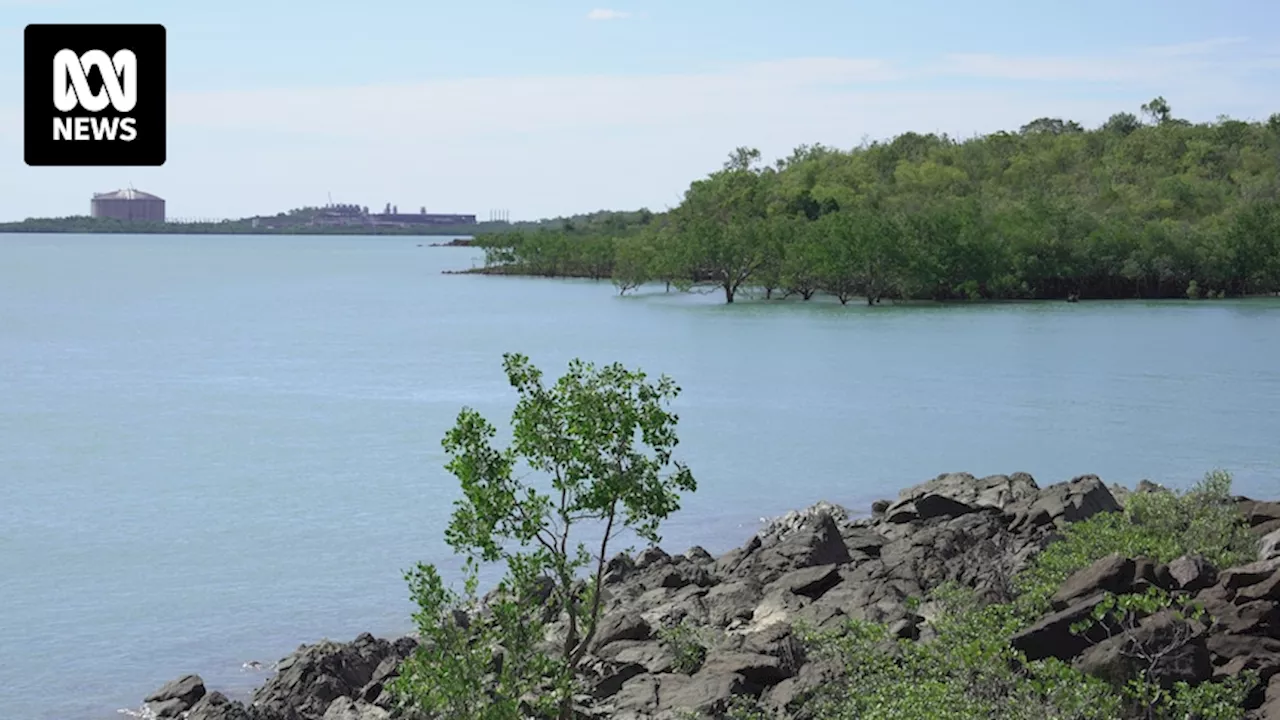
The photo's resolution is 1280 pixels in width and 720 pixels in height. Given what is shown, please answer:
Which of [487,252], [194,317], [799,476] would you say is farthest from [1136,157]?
[799,476]

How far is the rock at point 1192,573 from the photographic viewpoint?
50.8ft

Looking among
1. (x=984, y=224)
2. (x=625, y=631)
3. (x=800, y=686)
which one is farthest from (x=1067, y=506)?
(x=984, y=224)

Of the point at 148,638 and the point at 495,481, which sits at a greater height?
the point at 495,481

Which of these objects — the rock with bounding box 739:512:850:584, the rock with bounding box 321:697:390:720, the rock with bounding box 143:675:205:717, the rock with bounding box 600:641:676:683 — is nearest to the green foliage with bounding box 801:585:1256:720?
the rock with bounding box 600:641:676:683

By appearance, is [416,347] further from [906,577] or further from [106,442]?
[906,577]

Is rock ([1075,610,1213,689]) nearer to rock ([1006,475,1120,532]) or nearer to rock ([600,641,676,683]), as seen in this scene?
rock ([600,641,676,683])

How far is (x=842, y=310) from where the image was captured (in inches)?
3162

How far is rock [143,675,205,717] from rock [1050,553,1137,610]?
8.76m

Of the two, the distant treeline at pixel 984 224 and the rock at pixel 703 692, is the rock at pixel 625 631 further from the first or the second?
the distant treeline at pixel 984 224

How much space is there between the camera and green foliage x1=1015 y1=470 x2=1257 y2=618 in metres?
16.5

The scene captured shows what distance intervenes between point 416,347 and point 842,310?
24.1m

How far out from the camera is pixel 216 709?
15570mm

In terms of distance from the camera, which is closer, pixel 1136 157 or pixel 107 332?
pixel 107 332

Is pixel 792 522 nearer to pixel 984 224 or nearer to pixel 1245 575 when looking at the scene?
pixel 1245 575
